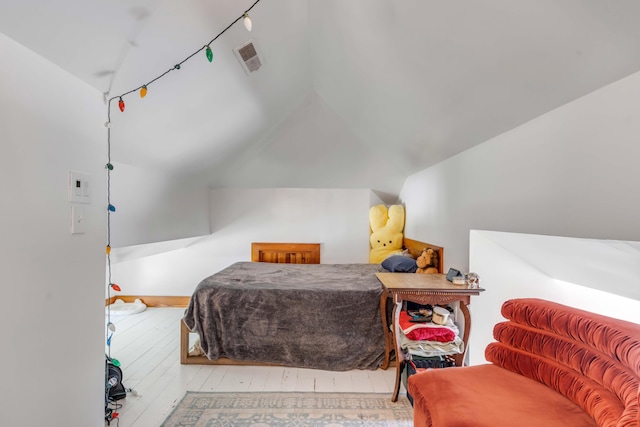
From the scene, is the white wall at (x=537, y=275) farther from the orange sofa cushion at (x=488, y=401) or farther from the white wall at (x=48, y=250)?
the white wall at (x=48, y=250)

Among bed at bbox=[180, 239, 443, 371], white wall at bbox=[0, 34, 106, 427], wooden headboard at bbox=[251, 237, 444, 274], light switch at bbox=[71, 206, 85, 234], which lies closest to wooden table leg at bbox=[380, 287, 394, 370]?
bed at bbox=[180, 239, 443, 371]

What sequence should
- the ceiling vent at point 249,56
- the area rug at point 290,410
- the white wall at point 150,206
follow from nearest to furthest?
the area rug at point 290,410
the ceiling vent at point 249,56
the white wall at point 150,206

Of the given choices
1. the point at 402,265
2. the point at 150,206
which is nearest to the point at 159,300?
the point at 150,206

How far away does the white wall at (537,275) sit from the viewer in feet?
3.68

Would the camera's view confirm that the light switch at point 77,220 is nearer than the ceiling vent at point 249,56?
Yes

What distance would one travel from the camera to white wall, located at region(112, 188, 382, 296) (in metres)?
4.35

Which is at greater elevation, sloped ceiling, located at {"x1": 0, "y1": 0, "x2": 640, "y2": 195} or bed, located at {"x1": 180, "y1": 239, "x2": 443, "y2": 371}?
sloped ceiling, located at {"x1": 0, "y1": 0, "x2": 640, "y2": 195}

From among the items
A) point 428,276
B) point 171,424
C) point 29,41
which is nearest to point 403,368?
point 428,276

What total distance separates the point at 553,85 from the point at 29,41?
1800 millimetres

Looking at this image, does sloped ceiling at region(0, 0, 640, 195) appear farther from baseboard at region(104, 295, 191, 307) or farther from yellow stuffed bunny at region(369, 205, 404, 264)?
baseboard at region(104, 295, 191, 307)

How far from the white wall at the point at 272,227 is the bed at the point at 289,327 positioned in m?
1.74

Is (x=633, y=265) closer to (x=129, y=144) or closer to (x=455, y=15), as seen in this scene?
(x=455, y=15)

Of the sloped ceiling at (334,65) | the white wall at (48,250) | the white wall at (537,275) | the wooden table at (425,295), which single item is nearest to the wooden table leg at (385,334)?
the wooden table at (425,295)

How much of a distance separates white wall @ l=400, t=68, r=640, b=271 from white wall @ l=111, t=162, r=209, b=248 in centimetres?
224
